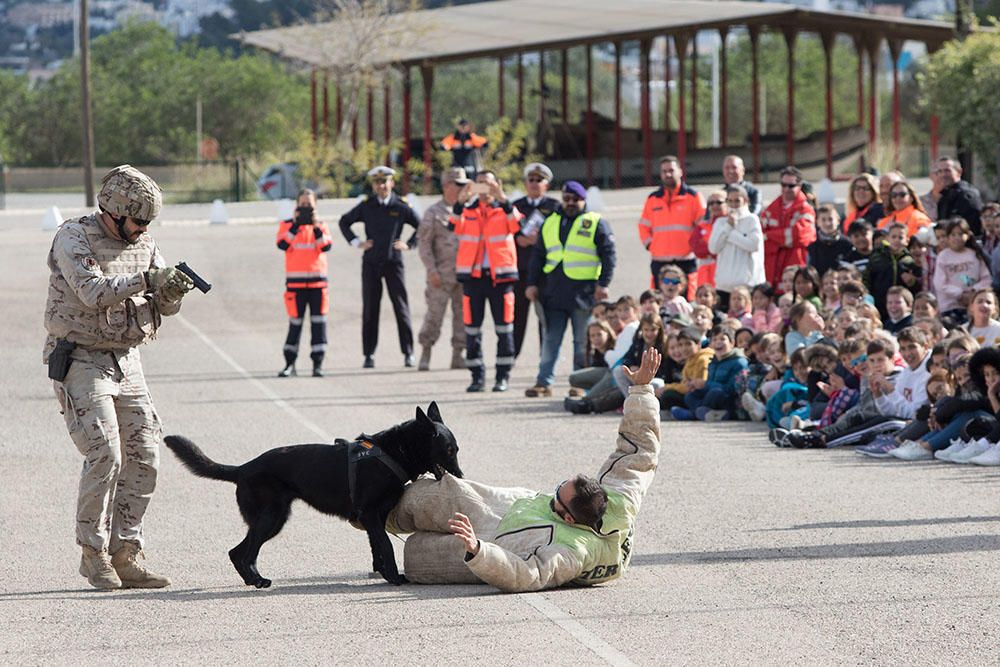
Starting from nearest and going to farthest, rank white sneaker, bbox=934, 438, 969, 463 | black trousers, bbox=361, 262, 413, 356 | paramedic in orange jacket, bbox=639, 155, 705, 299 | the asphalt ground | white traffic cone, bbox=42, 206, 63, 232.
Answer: the asphalt ground, white sneaker, bbox=934, 438, 969, 463, paramedic in orange jacket, bbox=639, 155, 705, 299, black trousers, bbox=361, 262, 413, 356, white traffic cone, bbox=42, 206, 63, 232

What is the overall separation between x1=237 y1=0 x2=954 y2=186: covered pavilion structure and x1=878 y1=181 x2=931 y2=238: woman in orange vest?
69.5 ft

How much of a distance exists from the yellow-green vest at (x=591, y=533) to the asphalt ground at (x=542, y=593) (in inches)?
5.5

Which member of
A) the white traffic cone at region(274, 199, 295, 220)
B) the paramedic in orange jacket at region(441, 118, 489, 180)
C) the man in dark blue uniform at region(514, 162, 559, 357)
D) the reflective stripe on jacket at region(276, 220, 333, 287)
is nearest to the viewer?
the man in dark blue uniform at region(514, 162, 559, 357)

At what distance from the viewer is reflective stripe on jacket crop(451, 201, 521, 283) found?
57.0ft

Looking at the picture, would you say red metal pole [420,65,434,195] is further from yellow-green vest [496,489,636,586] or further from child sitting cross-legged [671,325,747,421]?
yellow-green vest [496,489,636,586]

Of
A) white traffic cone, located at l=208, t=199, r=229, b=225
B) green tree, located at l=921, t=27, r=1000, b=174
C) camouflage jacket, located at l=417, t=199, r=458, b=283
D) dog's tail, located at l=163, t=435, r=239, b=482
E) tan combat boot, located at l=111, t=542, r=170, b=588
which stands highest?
green tree, located at l=921, t=27, r=1000, b=174

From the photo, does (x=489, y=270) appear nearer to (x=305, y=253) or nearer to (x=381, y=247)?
(x=305, y=253)

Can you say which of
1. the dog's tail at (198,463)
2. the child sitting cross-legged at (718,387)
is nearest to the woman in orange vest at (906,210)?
the child sitting cross-legged at (718,387)

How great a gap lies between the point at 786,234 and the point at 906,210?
167 cm

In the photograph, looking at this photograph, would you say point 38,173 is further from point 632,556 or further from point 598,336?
point 632,556

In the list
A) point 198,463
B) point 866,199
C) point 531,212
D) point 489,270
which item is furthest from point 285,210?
point 198,463

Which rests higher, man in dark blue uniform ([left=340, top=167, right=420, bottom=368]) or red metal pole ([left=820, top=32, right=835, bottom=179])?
red metal pole ([left=820, top=32, right=835, bottom=179])

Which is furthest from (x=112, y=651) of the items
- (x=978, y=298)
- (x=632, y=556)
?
(x=978, y=298)

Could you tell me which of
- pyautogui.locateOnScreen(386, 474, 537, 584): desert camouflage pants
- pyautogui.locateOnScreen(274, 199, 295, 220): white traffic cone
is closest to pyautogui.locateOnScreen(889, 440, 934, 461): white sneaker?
pyautogui.locateOnScreen(386, 474, 537, 584): desert camouflage pants
